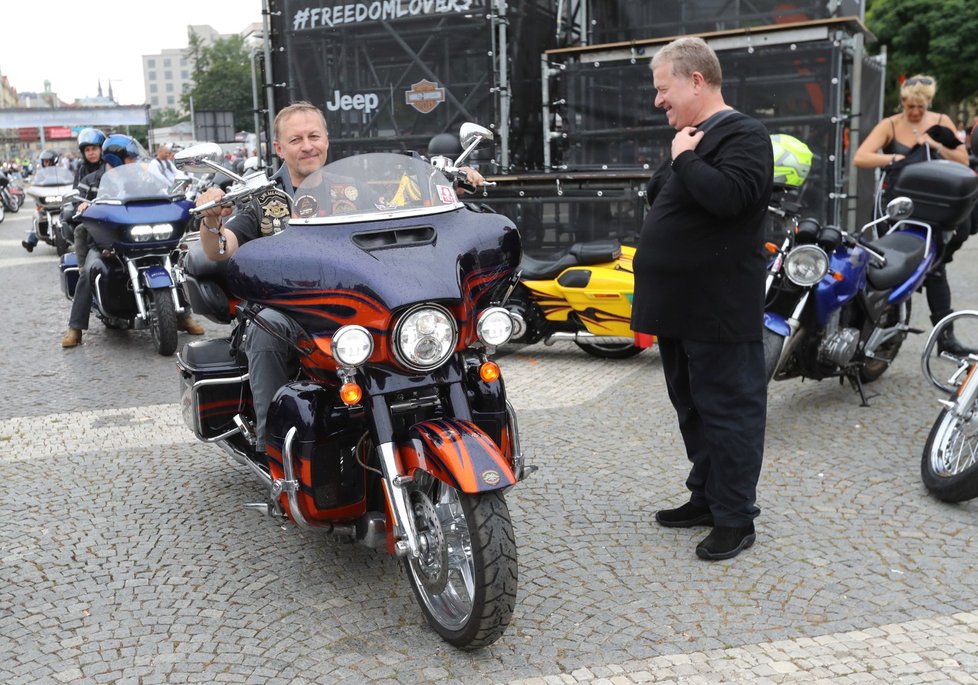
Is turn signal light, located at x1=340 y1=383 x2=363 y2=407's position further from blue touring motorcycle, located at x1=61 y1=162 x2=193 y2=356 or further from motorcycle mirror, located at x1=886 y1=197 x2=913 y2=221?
blue touring motorcycle, located at x1=61 y1=162 x2=193 y2=356

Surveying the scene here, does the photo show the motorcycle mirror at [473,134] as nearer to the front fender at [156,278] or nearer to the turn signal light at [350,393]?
the turn signal light at [350,393]

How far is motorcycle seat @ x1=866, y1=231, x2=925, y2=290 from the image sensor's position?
571 centimetres

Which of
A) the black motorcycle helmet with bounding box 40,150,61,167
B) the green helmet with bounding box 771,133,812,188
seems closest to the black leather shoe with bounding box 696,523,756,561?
the green helmet with bounding box 771,133,812,188

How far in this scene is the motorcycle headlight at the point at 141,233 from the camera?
26.1 ft

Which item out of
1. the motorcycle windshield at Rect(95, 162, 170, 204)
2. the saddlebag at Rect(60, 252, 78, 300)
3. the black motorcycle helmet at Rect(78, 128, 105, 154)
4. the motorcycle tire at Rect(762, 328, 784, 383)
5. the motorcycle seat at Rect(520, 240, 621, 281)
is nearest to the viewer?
the motorcycle tire at Rect(762, 328, 784, 383)

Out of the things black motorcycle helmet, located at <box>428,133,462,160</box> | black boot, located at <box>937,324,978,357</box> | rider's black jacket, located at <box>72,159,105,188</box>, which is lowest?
black boot, located at <box>937,324,978,357</box>

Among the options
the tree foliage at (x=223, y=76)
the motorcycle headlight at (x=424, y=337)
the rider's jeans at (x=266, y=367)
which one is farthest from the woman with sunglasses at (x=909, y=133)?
the tree foliage at (x=223, y=76)

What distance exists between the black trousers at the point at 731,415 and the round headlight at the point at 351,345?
1.32 m

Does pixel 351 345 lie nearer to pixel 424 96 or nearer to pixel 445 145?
pixel 445 145

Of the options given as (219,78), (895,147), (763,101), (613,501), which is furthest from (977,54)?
(219,78)

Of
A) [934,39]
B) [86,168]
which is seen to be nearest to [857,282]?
[86,168]

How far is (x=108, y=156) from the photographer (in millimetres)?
9055

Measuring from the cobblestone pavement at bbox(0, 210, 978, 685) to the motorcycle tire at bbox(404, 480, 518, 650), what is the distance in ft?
0.33

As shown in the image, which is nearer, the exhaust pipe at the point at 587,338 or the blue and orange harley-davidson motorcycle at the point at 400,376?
the blue and orange harley-davidson motorcycle at the point at 400,376
